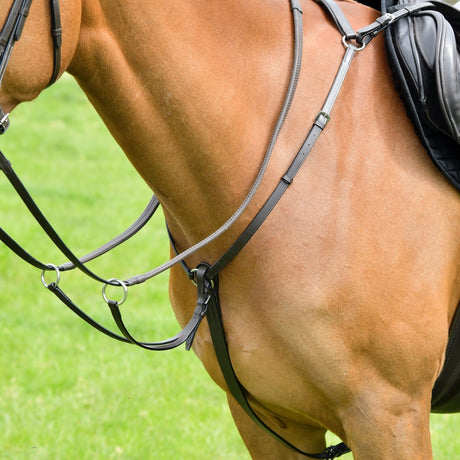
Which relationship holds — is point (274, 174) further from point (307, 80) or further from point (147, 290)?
point (147, 290)

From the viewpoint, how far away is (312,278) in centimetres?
205

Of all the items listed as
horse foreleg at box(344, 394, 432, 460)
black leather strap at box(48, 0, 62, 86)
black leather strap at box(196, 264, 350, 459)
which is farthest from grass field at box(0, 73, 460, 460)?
black leather strap at box(48, 0, 62, 86)

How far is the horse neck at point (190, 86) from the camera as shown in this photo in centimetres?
192

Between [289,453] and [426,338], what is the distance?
2.72 feet

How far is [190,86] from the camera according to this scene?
2.00m

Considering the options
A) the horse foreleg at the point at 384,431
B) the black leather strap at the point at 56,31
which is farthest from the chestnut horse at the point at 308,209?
the black leather strap at the point at 56,31

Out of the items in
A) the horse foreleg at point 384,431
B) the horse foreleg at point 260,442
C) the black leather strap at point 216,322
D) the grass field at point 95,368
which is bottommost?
the grass field at point 95,368

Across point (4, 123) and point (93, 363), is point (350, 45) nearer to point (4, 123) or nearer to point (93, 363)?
point (4, 123)

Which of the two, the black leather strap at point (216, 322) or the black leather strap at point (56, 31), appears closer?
the black leather strap at point (56, 31)

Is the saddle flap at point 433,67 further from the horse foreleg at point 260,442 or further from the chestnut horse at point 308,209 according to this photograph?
the horse foreleg at point 260,442

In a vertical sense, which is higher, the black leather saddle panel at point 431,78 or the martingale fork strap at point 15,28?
the martingale fork strap at point 15,28

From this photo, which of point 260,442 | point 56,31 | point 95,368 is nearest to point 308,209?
point 56,31

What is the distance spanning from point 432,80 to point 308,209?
0.50 m

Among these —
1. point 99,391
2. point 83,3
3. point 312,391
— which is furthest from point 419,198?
point 99,391
